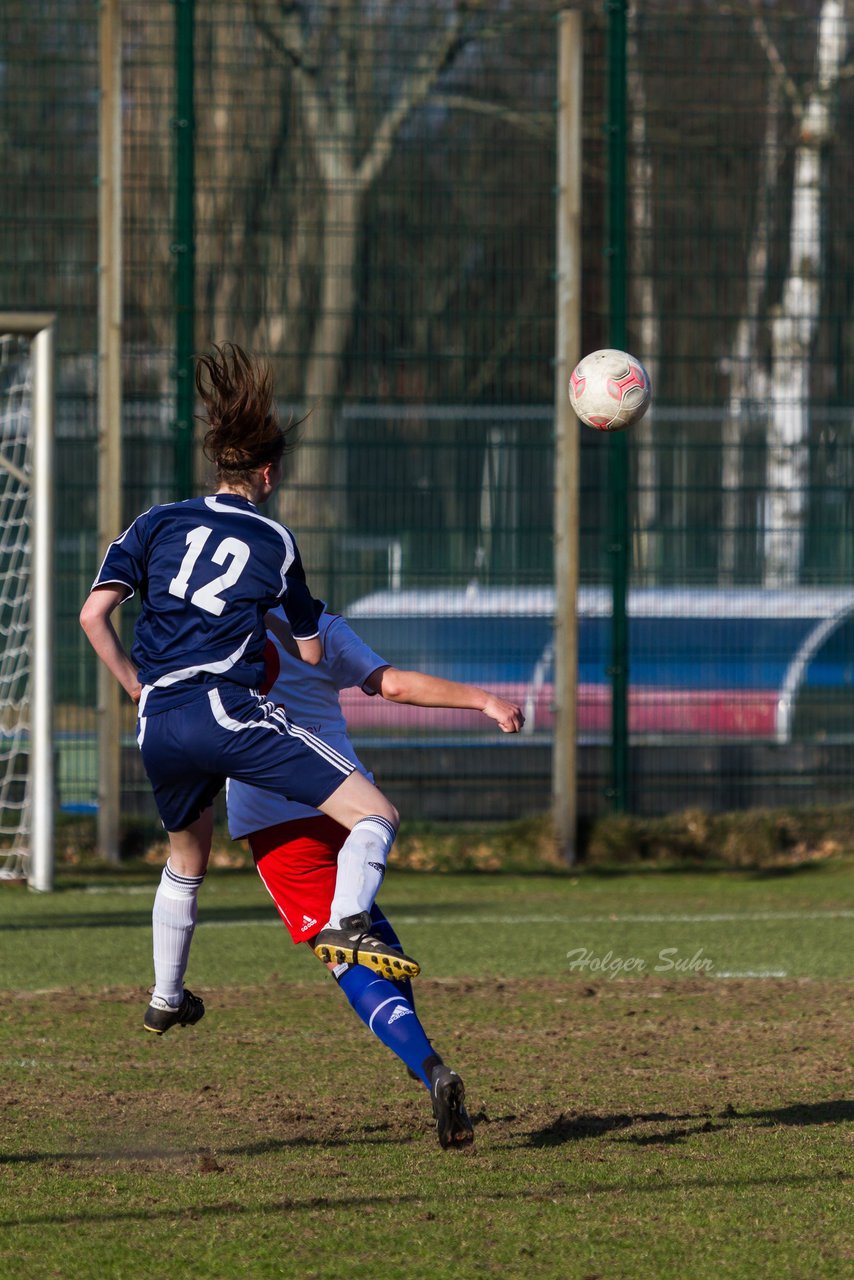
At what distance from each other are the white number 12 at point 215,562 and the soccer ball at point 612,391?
8.07ft

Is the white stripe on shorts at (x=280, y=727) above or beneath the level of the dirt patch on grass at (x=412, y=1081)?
above

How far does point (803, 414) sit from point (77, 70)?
494cm

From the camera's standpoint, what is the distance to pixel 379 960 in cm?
448

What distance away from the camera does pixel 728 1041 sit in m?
6.26

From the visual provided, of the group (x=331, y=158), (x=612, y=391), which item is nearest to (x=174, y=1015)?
(x=612, y=391)

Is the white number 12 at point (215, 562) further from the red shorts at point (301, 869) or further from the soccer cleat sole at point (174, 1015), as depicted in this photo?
the soccer cleat sole at point (174, 1015)

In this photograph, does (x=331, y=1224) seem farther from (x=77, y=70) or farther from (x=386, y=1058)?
(x=77, y=70)

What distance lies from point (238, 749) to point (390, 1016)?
2.72 feet

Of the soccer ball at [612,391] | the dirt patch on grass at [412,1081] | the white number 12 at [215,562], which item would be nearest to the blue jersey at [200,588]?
the white number 12 at [215,562]

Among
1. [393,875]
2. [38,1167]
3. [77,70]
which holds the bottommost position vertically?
[393,875]

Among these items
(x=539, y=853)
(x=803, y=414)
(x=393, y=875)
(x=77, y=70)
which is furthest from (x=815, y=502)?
(x=77, y=70)

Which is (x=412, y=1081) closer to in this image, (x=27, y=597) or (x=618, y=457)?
(x=27, y=597)

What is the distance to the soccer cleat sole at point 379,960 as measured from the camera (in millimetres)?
4480

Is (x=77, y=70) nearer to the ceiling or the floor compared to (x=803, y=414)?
nearer to the ceiling
